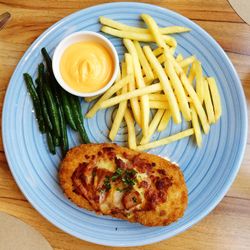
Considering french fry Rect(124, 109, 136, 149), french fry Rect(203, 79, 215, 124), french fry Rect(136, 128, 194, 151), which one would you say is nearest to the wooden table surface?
french fry Rect(203, 79, 215, 124)

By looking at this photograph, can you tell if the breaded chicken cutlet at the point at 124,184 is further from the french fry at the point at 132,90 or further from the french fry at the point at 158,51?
the french fry at the point at 158,51

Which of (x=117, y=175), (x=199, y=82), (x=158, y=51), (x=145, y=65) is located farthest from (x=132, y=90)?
(x=117, y=175)

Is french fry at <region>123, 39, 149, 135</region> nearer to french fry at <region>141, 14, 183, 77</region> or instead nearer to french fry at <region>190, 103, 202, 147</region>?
french fry at <region>141, 14, 183, 77</region>

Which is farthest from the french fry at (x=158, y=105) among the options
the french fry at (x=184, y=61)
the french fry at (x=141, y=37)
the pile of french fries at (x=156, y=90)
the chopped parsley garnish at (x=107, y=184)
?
the chopped parsley garnish at (x=107, y=184)

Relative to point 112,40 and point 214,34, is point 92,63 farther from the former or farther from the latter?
point 214,34

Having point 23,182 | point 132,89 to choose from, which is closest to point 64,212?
point 23,182

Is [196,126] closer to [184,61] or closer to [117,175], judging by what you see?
[184,61]

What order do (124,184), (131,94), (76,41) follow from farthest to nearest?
(76,41) → (131,94) → (124,184)
